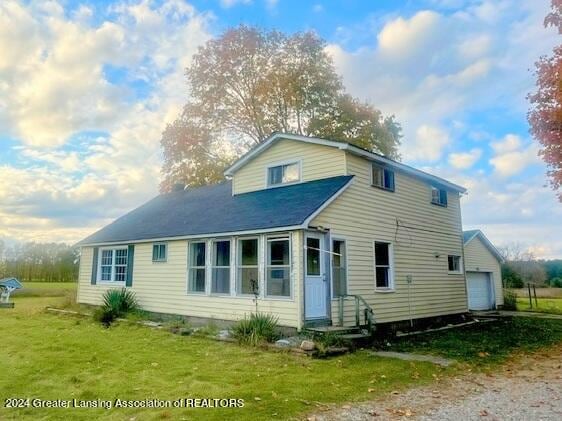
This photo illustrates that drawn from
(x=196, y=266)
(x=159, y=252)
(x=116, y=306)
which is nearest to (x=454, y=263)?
(x=196, y=266)

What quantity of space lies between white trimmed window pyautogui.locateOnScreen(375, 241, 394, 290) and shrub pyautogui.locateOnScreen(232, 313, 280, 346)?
14.5 ft

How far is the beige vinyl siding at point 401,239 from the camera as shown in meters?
12.5

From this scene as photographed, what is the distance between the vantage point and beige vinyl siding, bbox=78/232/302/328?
36.3 ft

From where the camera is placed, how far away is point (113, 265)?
1811 cm

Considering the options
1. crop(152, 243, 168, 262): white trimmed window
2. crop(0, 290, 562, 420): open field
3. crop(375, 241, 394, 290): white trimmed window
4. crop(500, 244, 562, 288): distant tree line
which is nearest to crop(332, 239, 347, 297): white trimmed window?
crop(375, 241, 394, 290): white trimmed window

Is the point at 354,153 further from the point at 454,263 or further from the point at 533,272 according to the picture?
the point at 533,272

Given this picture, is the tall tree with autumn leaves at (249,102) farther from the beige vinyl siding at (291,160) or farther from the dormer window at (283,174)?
the dormer window at (283,174)

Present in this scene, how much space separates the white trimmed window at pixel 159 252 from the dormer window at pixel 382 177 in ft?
26.2

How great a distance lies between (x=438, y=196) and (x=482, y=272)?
782cm

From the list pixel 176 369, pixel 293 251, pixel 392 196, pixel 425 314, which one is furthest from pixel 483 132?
pixel 176 369

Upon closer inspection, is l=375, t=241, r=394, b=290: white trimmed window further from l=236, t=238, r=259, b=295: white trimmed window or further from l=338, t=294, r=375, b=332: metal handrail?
l=236, t=238, r=259, b=295: white trimmed window

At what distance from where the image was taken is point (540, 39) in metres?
13.8

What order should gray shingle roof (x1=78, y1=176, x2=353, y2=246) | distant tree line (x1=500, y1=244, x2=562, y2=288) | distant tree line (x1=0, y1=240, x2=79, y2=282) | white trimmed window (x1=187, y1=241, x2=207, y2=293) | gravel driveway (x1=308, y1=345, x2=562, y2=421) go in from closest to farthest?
gravel driveway (x1=308, y1=345, x2=562, y2=421) → gray shingle roof (x1=78, y1=176, x2=353, y2=246) → white trimmed window (x1=187, y1=241, x2=207, y2=293) → distant tree line (x1=500, y1=244, x2=562, y2=288) → distant tree line (x1=0, y1=240, x2=79, y2=282)

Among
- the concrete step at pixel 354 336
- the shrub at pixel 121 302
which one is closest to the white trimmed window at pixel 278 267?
the concrete step at pixel 354 336
